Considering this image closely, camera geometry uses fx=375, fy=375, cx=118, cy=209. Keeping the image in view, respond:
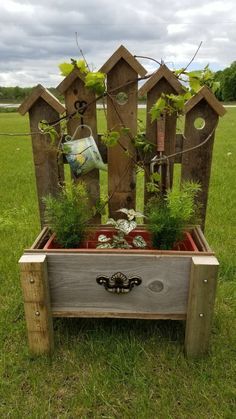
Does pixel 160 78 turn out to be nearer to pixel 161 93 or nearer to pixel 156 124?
pixel 161 93

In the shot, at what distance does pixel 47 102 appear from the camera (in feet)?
7.25

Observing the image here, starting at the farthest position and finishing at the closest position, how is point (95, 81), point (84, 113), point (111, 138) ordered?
point (84, 113) < point (111, 138) < point (95, 81)

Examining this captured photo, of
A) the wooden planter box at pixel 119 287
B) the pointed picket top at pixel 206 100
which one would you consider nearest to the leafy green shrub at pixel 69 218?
the wooden planter box at pixel 119 287

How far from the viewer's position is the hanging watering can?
218 cm

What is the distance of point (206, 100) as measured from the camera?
85.6 inches

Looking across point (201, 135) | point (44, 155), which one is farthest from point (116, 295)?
point (201, 135)

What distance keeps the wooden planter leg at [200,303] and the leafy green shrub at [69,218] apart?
0.67 meters

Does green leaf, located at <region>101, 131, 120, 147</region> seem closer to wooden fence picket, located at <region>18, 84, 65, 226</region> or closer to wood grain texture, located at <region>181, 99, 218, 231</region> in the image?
wooden fence picket, located at <region>18, 84, 65, 226</region>

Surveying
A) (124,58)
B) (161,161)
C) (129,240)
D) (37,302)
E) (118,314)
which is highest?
(124,58)

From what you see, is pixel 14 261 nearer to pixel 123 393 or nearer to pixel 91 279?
pixel 91 279

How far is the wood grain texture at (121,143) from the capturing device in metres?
2.18

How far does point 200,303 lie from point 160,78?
1.26 m

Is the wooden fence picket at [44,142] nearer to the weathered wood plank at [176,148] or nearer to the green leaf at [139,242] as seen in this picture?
the weathered wood plank at [176,148]

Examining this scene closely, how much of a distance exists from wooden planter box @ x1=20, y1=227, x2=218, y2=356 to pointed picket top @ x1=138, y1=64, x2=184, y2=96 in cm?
92
